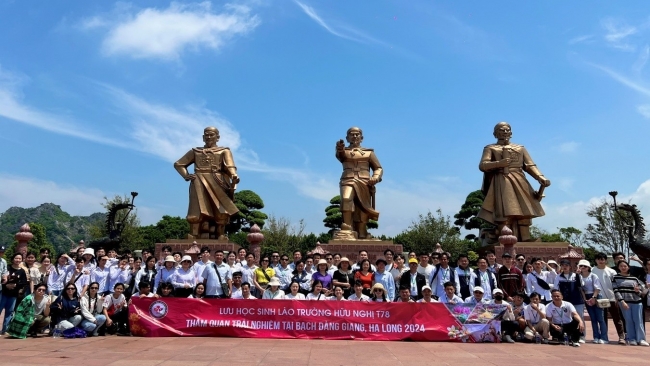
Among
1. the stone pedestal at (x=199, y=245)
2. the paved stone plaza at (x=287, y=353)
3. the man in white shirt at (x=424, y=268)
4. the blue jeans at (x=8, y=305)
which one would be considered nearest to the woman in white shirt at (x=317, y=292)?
the paved stone plaza at (x=287, y=353)

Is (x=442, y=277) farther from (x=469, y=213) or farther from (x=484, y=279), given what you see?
(x=469, y=213)

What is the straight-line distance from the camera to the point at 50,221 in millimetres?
118000

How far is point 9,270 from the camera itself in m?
9.41

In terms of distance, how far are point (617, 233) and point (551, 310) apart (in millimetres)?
29032

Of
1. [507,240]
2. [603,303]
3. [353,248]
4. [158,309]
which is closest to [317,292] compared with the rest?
[158,309]

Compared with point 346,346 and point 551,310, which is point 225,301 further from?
point 551,310

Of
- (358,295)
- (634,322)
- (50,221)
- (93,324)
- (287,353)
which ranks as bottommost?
(287,353)

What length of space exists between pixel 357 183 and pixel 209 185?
14.6ft

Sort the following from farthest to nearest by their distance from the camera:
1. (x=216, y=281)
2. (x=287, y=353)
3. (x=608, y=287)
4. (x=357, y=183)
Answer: (x=357, y=183), (x=216, y=281), (x=608, y=287), (x=287, y=353)

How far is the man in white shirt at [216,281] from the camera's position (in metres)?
10.2

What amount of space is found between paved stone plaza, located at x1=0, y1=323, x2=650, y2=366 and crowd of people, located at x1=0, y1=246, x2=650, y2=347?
0.47 metres

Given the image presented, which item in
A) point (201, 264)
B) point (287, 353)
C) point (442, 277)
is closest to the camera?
point (287, 353)

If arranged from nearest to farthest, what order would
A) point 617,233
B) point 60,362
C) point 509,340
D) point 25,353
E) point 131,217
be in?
point 60,362, point 25,353, point 509,340, point 617,233, point 131,217

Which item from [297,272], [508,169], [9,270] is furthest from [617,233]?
[9,270]
